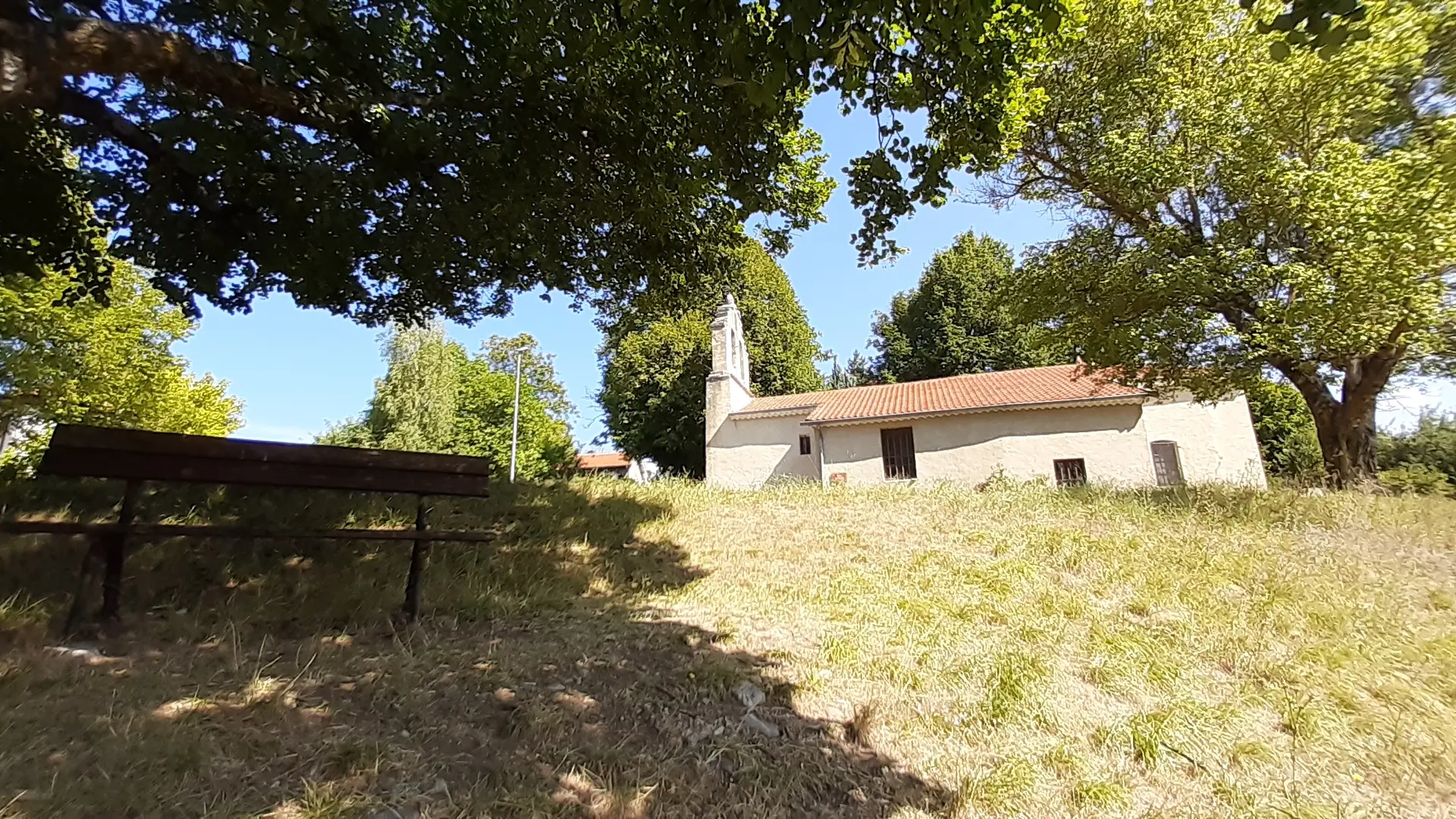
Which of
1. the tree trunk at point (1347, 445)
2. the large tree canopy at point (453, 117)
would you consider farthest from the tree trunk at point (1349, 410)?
the large tree canopy at point (453, 117)

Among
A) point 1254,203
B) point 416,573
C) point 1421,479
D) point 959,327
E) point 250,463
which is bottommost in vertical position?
point 1421,479

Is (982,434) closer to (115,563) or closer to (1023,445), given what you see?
(1023,445)

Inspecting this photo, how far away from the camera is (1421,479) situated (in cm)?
1619

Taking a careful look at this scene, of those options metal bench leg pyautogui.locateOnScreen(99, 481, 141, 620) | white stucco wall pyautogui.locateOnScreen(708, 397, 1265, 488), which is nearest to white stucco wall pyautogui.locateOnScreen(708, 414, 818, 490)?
white stucco wall pyautogui.locateOnScreen(708, 397, 1265, 488)

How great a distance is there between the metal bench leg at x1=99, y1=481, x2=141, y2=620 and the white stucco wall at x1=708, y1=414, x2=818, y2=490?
19.0 metres

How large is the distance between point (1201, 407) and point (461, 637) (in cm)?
2112

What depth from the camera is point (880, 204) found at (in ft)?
17.9

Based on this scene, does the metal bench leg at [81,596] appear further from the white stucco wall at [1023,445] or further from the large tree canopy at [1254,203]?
the white stucco wall at [1023,445]

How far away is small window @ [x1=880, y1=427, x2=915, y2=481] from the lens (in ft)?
65.2

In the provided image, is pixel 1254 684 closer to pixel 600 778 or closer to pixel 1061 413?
pixel 600 778

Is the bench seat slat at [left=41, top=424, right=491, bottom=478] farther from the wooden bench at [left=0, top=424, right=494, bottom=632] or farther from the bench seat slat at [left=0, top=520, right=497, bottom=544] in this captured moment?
the bench seat slat at [left=0, top=520, right=497, bottom=544]

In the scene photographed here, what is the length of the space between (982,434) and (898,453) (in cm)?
272

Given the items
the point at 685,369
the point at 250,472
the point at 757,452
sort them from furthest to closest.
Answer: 1. the point at 685,369
2. the point at 757,452
3. the point at 250,472

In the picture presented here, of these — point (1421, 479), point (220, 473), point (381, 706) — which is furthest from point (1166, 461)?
point (220, 473)
